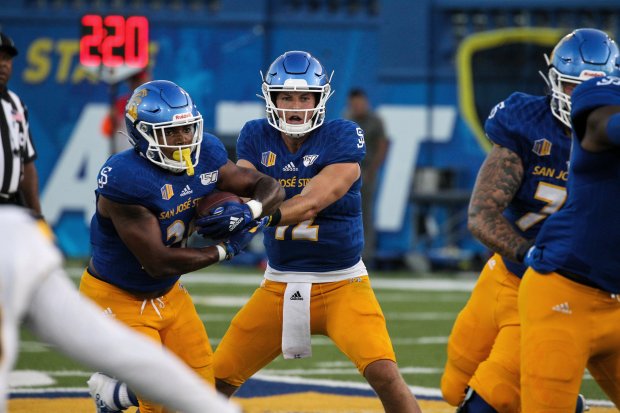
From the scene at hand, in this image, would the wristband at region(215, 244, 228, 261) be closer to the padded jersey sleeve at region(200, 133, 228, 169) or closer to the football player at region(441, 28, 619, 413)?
the padded jersey sleeve at region(200, 133, 228, 169)

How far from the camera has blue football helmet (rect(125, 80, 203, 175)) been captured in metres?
4.61

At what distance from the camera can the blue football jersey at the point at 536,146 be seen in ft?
15.2

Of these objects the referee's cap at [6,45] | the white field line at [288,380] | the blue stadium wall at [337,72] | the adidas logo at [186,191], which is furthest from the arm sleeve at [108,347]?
the blue stadium wall at [337,72]

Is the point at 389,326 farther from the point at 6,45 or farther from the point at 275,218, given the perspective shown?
the point at 275,218

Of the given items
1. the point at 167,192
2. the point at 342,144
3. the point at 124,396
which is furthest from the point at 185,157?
the point at 124,396

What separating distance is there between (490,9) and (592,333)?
10.8 meters

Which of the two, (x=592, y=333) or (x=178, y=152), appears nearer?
(x=592, y=333)

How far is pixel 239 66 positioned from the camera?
48.1 feet

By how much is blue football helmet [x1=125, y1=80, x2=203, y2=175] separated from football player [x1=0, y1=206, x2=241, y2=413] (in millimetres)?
2030

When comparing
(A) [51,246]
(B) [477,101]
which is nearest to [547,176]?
(A) [51,246]

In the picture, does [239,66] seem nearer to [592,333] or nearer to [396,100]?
[396,100]

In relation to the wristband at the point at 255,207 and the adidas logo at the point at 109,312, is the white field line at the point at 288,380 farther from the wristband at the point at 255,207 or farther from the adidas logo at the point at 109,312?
the wristband at the point at 255,207

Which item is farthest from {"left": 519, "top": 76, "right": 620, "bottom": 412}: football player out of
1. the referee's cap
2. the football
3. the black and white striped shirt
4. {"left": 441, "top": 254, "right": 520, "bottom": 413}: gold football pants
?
the referee's cap

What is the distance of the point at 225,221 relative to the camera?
448 centimetres
